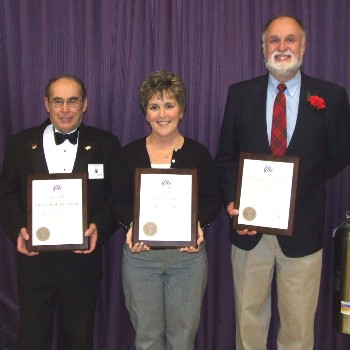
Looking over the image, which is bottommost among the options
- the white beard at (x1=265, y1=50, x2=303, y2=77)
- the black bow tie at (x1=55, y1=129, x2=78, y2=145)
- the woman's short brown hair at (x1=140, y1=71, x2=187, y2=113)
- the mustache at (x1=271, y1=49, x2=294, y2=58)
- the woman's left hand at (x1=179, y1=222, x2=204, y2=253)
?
the woman's left hand at (x1=179, y1=222, x2=204, y2=253)

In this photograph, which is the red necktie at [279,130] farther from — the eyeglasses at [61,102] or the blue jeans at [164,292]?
the eyeglasses at [61,102]

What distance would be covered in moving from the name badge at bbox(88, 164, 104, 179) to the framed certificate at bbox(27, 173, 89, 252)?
6.1 inches

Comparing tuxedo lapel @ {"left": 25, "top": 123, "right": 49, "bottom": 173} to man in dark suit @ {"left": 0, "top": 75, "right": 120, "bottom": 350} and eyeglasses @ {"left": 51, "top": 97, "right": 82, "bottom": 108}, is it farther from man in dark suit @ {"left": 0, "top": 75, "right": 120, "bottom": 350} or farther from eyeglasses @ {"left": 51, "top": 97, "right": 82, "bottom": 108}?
eyeglasses @ {"left": 51, "top": 97, "right": 82, "bottom": 108}

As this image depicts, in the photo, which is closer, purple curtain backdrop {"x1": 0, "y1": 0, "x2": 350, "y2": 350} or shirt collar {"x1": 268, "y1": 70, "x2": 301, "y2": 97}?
shirt collar {"x1": 268, "y1": 70, "x2": 301, "y2": 97}

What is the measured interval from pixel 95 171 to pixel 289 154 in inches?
41.1

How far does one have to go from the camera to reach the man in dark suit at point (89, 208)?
7.98 ft

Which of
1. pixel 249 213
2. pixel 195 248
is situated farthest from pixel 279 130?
pixel 195 248

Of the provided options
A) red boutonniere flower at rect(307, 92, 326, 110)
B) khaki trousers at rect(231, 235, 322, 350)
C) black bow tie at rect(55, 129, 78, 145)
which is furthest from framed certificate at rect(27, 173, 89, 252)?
red boutonniere flower at rect(307, 92, 326, 110)

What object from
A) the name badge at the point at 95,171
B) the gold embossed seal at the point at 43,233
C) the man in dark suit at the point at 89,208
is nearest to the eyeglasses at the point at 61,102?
the man in dark suit at the point at 89,208

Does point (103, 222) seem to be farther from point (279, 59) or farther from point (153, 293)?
point (279, 59)

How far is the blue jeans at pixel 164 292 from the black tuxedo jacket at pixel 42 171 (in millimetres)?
239

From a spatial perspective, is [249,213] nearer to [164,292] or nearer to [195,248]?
[195,248]

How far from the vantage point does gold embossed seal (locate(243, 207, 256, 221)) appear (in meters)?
2.33

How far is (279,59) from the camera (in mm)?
2398
